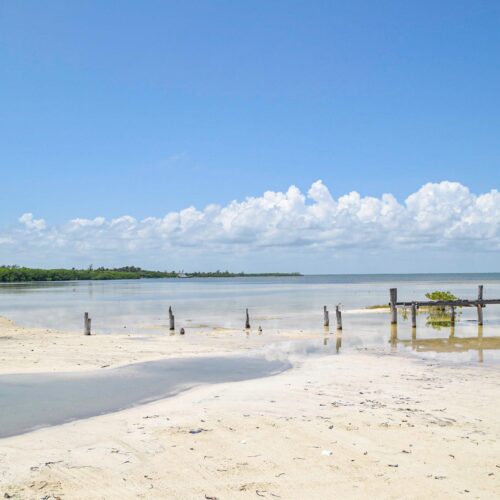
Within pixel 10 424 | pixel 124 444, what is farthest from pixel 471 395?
pixel 10 424

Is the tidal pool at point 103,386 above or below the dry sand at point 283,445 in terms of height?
below

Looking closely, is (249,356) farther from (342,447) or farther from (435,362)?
(342,447)

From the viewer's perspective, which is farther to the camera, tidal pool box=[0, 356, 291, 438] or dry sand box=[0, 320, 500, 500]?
tidal pool box=[0, 356, 291, 438]

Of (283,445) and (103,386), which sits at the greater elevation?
(283,445)

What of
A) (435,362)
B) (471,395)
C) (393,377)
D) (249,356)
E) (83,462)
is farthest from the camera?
(249,356)

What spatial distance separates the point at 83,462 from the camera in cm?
829

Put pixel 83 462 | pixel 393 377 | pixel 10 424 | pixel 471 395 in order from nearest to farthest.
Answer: pixel 83 462 < pixel 10 424 < pixel 471 395 < pixel 393 377

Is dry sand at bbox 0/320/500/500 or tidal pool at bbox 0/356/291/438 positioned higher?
dry sand at bbox 0/320/500/500

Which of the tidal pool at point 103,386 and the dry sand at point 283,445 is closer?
the dry sand at point 283,445

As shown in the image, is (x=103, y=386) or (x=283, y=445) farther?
(x=103, y=386)

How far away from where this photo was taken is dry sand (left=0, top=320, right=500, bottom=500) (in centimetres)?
724

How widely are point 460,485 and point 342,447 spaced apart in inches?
80.4

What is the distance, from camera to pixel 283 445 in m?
8.87

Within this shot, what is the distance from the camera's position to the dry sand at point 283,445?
724cm
